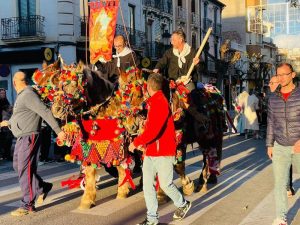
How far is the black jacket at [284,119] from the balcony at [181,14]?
101ft

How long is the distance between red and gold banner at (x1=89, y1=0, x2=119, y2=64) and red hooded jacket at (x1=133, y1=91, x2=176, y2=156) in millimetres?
6096

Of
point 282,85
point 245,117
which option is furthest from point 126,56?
point 245,117

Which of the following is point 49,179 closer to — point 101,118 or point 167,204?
point 101,118

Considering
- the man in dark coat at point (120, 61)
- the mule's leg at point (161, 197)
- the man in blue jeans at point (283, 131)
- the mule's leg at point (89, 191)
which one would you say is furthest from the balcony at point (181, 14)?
the man in blue jeans at point (283, 131)

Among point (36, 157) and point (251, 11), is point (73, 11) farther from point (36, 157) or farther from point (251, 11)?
point (251, 11)

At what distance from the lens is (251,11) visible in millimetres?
57531

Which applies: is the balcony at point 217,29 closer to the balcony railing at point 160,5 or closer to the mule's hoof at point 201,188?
the balcony railing at point 160,5

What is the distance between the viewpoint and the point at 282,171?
206 inches

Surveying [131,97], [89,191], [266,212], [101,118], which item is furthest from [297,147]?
[89,191]

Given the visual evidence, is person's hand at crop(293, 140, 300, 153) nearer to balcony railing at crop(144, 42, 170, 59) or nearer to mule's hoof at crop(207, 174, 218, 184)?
mule's hoof at crop(207, 174, 218, 184)

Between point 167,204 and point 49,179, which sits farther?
point 49,179

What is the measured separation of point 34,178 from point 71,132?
832 mm

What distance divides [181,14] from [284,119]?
32.0m

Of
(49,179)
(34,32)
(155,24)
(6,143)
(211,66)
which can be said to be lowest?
(49,179)
